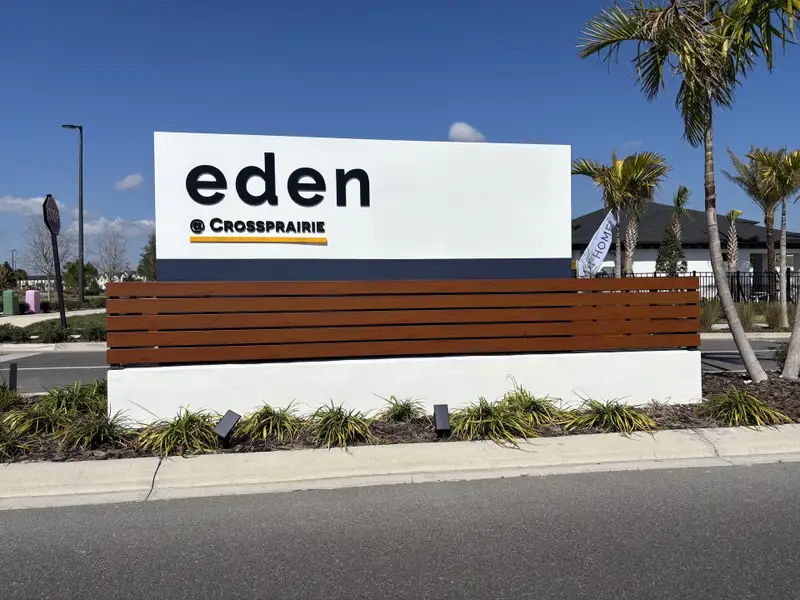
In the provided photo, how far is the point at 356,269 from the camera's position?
8031 millimetres

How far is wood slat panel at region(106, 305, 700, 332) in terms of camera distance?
23.1ft

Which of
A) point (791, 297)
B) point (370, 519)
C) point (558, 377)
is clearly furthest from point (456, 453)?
point (791, 297)

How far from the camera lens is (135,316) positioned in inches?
275

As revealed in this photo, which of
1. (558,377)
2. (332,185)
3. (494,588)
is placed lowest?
(494,588)

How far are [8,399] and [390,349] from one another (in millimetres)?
4572

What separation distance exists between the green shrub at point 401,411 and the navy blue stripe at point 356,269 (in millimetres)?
1603

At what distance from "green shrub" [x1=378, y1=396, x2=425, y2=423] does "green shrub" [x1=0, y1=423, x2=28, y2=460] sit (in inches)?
139

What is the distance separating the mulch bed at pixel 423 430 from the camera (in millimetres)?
6046

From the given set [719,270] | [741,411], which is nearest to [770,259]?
[719,270]

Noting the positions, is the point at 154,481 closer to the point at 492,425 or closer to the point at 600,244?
the point at 492,425

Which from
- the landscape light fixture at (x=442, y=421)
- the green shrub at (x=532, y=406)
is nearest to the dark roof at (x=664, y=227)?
the green shrub at (x=532, y=406)

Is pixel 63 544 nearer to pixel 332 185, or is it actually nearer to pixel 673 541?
pixel 673 541

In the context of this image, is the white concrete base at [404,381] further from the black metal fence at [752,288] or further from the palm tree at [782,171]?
the black metal fence at [752,288]

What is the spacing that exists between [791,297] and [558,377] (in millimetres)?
24440
